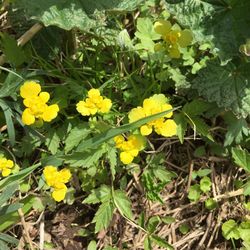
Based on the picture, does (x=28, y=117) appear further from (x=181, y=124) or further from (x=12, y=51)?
(x=181, y=124)

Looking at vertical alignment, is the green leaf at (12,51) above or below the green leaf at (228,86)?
above

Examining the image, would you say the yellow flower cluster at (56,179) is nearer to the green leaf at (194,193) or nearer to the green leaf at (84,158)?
the green leaf at (84,158)

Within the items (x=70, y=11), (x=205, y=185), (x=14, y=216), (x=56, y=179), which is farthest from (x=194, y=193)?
(x=70, y=11)

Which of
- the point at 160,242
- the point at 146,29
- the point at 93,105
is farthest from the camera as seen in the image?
the point at 146,29

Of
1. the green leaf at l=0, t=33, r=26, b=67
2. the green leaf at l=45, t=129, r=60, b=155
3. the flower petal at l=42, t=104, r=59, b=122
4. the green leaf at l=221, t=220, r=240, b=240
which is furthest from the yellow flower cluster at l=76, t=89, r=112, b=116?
the green leaf at l=221, t=220, r=240, b=240

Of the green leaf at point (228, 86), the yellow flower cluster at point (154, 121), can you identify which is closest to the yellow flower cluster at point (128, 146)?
the yellow flower cluster at point (154, 121)

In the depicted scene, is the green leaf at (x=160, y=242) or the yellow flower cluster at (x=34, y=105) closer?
the yellow flower cluster at (x=34, y=105)
